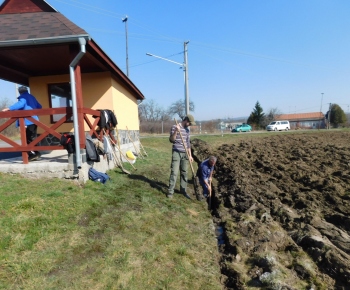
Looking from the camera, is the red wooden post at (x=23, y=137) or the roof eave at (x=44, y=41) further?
the red wooden post at (x=23, y=137)

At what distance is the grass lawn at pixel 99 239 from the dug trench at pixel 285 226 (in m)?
0.36

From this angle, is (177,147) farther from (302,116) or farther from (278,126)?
(302,116)

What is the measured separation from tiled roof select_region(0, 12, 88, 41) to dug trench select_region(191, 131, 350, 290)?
4815 millimetres


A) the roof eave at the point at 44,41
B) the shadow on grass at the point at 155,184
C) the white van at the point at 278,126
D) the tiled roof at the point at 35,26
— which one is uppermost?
the tiled roof at the point at 35,26

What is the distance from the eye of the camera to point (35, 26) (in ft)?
18.5

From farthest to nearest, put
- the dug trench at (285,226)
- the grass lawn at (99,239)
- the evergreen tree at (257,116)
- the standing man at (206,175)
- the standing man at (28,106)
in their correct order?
the evergreen tree at (257,116), the standing man at (206,175), the standing man at (28,106), the dug trench at (285,226), the grass lawn at (99,239)

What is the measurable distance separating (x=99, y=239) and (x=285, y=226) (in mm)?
3069

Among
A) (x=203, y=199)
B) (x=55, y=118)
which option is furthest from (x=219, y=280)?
(x=55, y=118)

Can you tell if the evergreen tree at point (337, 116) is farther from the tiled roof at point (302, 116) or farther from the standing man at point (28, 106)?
→ the standing man at point (28, 106)

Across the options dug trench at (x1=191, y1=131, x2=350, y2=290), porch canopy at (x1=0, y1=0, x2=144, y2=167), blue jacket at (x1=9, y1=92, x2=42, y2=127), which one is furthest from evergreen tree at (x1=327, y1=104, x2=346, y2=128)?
blue jacket at (x1=9, y1=92, x2=42, y2=127)

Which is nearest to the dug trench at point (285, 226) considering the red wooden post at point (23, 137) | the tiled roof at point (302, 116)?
the red wooden post at point (23, 137)

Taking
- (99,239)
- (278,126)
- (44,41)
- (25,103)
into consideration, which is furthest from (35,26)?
(278,126)

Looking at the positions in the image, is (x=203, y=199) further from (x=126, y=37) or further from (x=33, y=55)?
(x=126, y=37)

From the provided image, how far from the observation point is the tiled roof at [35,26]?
516 centimetres
